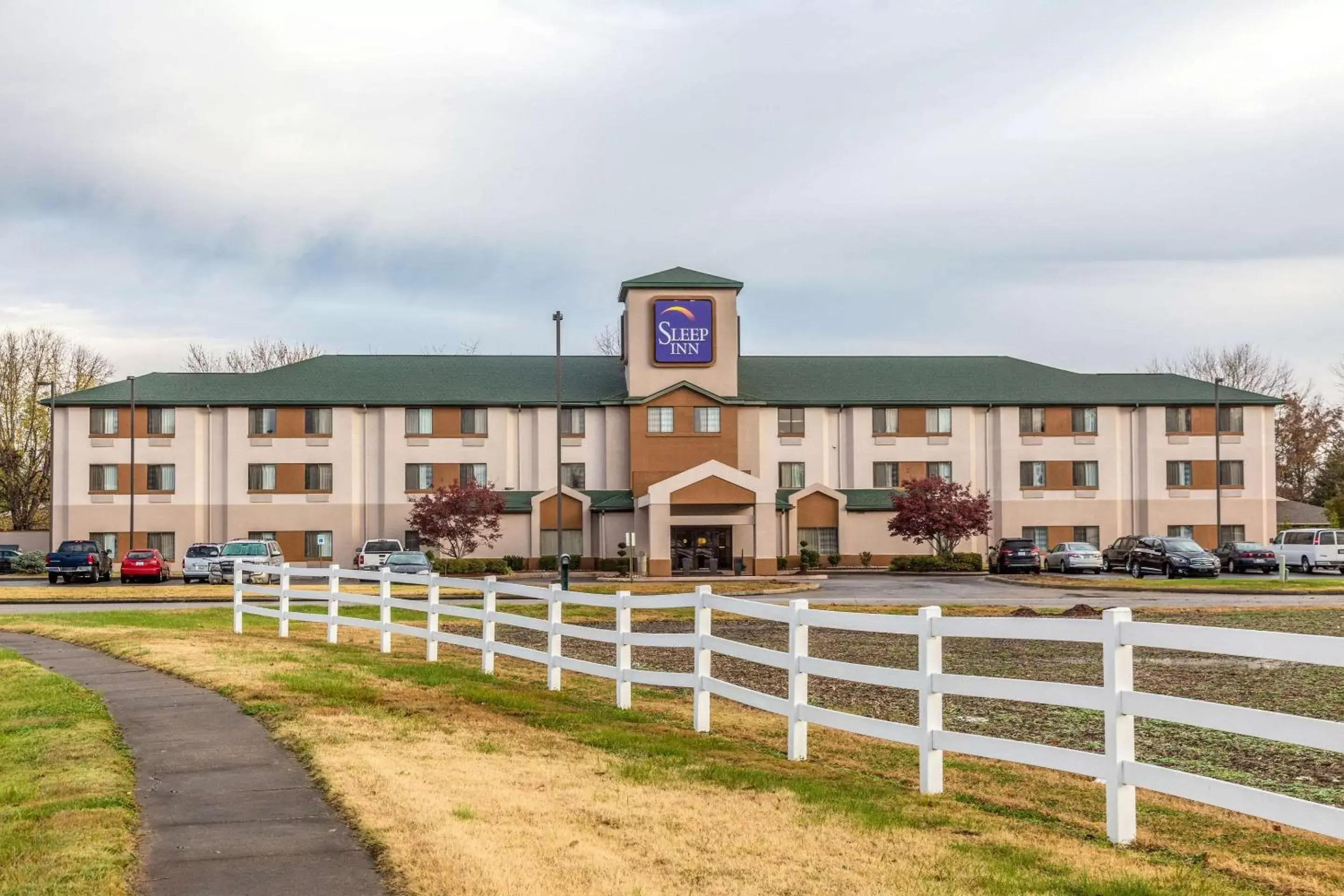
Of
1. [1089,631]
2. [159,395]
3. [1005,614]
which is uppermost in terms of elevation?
[159,395]

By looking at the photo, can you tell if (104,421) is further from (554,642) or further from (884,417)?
(554,642)

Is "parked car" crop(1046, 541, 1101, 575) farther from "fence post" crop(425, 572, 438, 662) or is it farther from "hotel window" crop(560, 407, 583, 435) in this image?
"fence post" crop(425, 572, 438, 662)

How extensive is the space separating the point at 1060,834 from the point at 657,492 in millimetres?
45925

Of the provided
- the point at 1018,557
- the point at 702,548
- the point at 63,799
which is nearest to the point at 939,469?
the point at 1018,557

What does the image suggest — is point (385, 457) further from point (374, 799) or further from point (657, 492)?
point (374, 799)

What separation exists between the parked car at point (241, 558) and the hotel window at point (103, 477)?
50.2 feet

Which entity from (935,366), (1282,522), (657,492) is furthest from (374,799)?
(1282,522)

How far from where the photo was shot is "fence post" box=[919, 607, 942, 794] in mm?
9109

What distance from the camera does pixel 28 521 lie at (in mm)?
86125

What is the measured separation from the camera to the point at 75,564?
5025 cm

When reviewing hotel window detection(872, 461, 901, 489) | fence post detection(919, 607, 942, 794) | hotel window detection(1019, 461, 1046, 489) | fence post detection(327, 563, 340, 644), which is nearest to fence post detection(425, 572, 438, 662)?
fence post detection(327, 563, 340, 644)

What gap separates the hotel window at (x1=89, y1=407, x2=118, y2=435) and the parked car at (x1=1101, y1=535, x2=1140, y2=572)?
1811 inches

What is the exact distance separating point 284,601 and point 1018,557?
40577 mm

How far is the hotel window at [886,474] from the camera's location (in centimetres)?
6638
